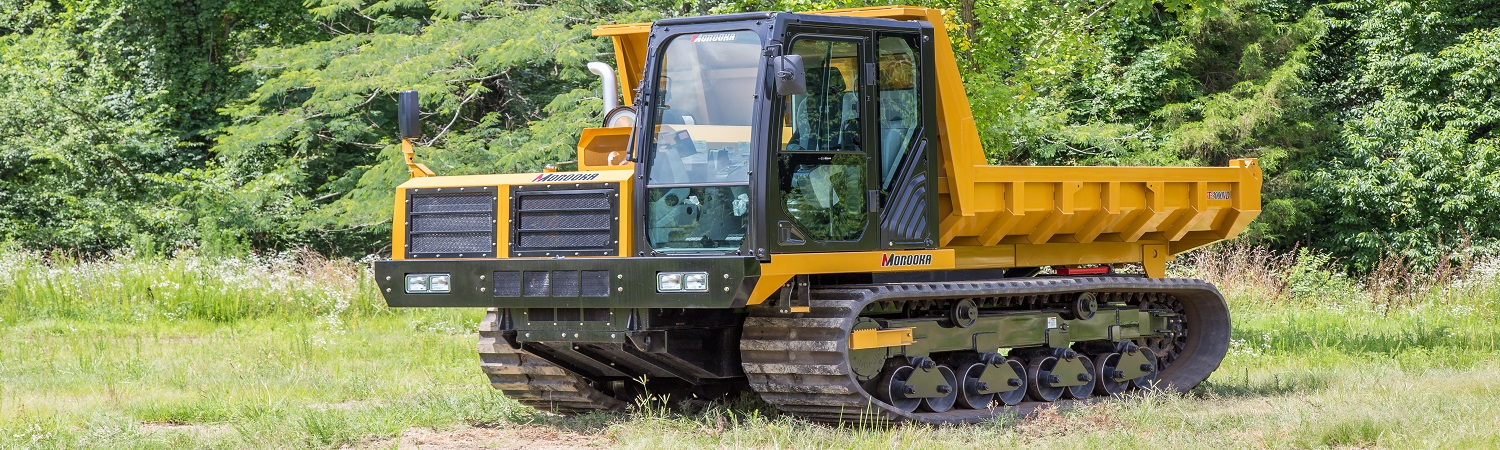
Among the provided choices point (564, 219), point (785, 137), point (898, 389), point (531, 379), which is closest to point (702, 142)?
point (785, 137)

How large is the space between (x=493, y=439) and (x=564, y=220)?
132 centimetres

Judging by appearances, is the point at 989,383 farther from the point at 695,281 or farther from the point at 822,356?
the point at 695,281

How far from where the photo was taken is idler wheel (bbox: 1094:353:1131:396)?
388 inches

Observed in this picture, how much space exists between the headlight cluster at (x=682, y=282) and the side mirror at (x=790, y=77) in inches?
38.5

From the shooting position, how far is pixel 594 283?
7539mm

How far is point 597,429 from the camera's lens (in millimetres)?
8398

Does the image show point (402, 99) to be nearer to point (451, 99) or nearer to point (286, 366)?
point (286, 366)

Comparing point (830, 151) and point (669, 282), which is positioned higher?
point (830, 151)

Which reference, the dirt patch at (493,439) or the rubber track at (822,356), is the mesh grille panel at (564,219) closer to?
the rubber track at (822,356)

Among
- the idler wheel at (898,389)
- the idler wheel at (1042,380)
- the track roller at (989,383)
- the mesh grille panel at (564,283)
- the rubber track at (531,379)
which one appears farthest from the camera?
the idler wheel at (1042,380)

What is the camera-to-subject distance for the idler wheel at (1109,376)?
9867mm

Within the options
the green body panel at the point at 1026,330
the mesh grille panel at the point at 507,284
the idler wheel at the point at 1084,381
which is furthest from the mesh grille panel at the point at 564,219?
the idler wheel at the point at 1084,381

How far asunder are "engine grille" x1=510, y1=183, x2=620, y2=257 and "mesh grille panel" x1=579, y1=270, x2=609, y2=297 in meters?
0.12

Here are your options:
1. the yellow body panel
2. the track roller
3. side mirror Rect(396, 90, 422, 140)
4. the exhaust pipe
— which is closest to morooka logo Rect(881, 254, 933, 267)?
the yellow body panel
